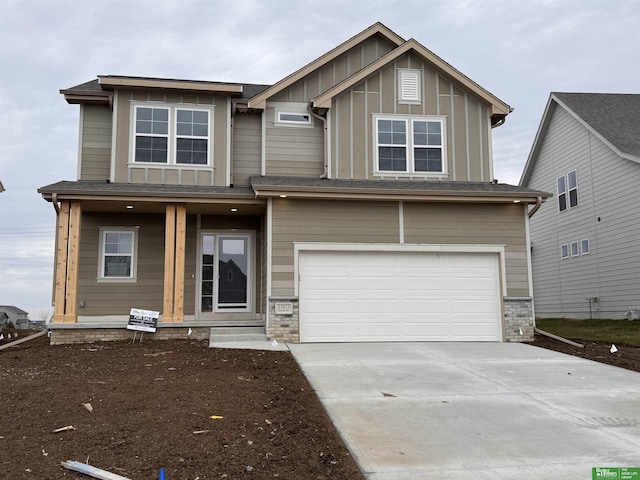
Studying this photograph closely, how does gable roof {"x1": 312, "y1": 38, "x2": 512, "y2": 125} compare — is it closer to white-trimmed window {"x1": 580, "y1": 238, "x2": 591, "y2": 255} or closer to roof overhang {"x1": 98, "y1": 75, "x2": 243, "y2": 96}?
roof overhang {"x1": 98, "y1": 75, "x2": 243, "y2": 96}

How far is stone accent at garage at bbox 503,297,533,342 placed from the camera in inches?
460

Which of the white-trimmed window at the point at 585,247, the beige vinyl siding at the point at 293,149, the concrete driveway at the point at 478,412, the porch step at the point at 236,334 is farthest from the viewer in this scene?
the white-trimmed window at the point at 585,247

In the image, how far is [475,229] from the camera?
1192 centimetres

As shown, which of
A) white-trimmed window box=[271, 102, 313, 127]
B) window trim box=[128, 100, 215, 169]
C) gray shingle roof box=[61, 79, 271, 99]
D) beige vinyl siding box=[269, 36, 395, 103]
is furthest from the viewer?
beige vinyl siding box=[269, 36, 395, 103]

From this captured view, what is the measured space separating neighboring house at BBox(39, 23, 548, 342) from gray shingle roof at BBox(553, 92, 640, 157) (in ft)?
16.7

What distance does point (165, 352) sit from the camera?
9609mm

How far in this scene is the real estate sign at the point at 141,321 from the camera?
1079 centimetres

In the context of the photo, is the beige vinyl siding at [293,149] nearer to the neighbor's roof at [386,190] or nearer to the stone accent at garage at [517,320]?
the neighbor's roof at [386,190]

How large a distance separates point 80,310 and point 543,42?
1882 centimetres

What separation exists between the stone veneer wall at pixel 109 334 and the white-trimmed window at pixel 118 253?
Answer: 191cm

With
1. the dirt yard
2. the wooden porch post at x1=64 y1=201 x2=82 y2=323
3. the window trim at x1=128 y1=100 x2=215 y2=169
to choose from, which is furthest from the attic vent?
the wooden porch post at x1=64 y1=201 x2=82 y2=323

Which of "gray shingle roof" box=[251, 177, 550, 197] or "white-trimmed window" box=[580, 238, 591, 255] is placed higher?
"gray shingle roof" box=[251, 177, 550, 197]

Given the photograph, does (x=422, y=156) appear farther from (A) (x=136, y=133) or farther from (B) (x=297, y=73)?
(A) (x=136, y=133)

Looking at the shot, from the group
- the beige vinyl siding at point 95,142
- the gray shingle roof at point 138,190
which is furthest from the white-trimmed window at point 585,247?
the beige vinyl siding at point 95,142
